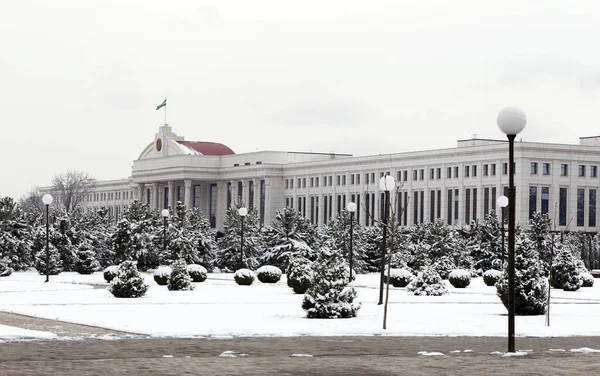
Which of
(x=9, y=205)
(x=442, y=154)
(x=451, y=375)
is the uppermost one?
(x=442, y=154)

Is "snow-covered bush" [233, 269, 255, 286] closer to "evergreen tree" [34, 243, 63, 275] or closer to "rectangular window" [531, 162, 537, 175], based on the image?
"evergreen tree" [34, 243, 63, 275]

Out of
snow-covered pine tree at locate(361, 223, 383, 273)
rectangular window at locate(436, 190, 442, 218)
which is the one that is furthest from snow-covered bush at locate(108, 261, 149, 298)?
rectangular window at locate(436, 190, 442, 218)

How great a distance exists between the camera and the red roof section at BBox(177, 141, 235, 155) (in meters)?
138

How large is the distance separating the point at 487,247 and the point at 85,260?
23.2 meters

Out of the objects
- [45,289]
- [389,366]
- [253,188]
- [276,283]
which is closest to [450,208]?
[253,188]

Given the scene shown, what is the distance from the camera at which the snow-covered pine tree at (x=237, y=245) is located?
63.4 m

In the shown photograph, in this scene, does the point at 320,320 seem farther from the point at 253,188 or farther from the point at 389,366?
the point at 253,188

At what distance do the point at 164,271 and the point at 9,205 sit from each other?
15745 millimetres

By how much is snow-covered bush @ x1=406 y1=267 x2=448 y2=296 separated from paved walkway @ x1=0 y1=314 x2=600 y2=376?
15351mm

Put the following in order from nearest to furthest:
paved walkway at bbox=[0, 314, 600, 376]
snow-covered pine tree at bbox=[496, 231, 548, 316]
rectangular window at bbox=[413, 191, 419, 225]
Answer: paved walkway at bbox=[0, 314, 600, 376]
snow-covered pine tree at bbox=[496, 231, 548, 316]
rectangular window at bbox=[413, 191, 419, 225]

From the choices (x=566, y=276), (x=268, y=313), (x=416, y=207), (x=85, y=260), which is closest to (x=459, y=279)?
(x=566, y=276)

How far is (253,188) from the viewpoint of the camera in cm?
12656

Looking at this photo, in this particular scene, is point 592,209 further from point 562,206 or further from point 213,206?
point 213,206

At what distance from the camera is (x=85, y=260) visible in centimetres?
5719
